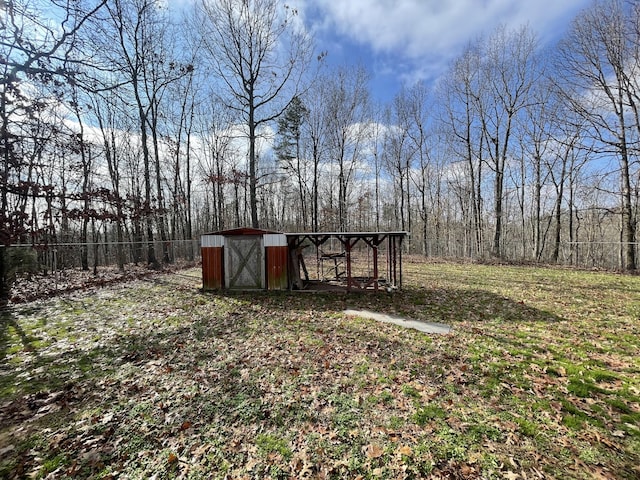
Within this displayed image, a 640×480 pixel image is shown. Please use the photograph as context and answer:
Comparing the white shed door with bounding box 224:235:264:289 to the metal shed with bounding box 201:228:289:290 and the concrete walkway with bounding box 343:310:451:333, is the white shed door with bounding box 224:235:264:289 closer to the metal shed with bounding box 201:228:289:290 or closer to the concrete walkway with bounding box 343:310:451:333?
the metal shed with bounding box 201:228:289:290

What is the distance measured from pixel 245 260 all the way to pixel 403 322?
6746mm

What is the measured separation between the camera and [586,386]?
400cm

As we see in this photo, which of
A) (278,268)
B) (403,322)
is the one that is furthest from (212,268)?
(403,322)

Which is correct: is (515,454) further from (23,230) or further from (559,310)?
(23,230)

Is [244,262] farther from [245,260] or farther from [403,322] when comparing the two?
[403,322]

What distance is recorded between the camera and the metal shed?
11.0 m

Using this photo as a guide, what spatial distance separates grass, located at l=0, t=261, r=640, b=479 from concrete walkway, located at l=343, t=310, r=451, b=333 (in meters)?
0.36

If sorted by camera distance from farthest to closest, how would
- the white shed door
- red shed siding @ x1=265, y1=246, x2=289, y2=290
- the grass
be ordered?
the white shed door, red shed siding @ x1=265, y1=246, x2=289, y2=290, the grass

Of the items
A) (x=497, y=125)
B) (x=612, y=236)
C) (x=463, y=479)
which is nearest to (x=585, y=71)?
(x=497, y=125)

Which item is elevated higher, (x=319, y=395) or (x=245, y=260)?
(x=245, y=260)

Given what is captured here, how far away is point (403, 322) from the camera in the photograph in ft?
23.3

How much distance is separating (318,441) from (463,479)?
1.46 m

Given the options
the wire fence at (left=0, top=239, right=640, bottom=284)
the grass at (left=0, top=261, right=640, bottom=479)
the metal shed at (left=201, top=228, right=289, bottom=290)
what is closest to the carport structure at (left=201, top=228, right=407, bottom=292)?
the metal shed at (left=201, top=228, right=289, bottom=290)

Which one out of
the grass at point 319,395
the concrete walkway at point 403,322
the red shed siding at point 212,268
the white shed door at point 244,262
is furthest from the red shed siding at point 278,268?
the concrete walkway at point 403,322
